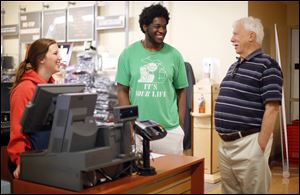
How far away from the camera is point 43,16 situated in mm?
6035

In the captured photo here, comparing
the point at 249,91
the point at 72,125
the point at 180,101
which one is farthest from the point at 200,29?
the point at 72,125

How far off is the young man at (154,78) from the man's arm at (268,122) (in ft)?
1.64

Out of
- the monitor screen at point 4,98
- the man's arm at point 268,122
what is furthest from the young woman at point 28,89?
the monitor screen at point 4,98

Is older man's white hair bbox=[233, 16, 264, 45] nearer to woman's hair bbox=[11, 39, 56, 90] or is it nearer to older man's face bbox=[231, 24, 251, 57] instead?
older man's face bbox=[231, 24, 251, 57]

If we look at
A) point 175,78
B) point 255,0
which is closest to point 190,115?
point 255,0

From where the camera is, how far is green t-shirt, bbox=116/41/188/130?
2.29 metres

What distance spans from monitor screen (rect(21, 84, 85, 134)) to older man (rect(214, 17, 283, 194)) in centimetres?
100

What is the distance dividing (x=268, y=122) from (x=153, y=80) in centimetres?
71

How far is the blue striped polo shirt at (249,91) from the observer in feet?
6.86

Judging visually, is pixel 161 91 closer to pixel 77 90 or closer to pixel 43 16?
pixel 77 90

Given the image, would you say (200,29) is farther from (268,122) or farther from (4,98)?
(268,122)

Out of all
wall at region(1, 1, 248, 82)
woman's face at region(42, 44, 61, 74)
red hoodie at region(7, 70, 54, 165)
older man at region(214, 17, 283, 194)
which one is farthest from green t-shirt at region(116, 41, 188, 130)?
wall at region(1, 1, 248, 82)

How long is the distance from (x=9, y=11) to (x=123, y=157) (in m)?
5.98

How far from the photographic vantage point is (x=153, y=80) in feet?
7.52
